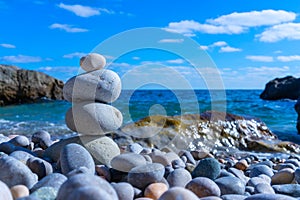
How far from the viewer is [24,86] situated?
2411 centimetres

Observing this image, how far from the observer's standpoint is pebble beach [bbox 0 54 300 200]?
197 centimetres

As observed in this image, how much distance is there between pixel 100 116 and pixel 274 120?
13198 millimetres

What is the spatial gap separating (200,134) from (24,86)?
63.4ft

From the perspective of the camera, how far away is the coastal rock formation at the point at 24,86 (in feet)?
76.1

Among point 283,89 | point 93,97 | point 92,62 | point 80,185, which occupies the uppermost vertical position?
point 92,62

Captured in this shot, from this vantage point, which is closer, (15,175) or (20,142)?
(15,175)

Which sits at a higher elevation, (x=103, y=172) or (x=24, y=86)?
(x=24, y=86)

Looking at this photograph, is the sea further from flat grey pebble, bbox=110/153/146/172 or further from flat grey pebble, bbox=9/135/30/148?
flat grey pebble, bbox=110/153/146/172

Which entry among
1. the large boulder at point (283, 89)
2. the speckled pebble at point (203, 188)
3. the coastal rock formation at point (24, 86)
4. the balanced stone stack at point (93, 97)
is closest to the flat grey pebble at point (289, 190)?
the speckled pebble at point (203, 188)

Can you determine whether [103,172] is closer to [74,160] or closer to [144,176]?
[74,160]

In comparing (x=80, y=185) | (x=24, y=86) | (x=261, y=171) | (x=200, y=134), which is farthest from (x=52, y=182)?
(x=24, y=86)

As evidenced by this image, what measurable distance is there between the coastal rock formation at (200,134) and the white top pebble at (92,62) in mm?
3356

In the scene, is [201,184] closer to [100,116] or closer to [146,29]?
[100,116]

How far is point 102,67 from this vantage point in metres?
3.82
